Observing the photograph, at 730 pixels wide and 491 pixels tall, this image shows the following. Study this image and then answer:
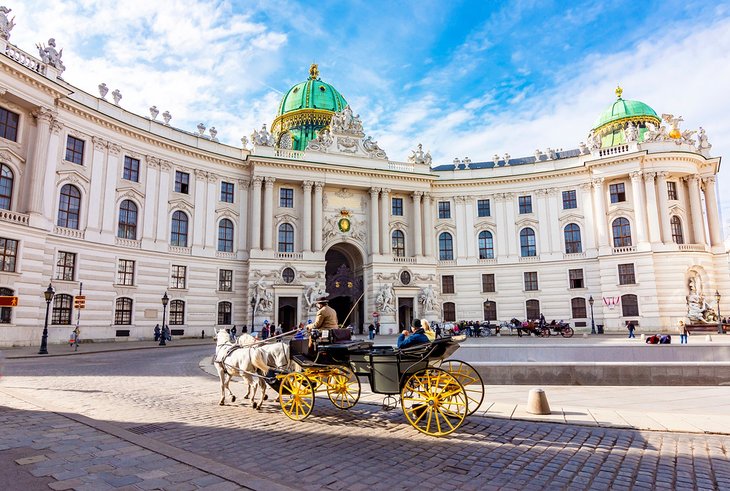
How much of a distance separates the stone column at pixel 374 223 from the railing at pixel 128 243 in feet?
66.0

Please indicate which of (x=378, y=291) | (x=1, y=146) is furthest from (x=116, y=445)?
(x=378, y=291)

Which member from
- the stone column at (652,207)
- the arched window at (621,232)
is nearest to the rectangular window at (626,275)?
the arched window at (621,232)

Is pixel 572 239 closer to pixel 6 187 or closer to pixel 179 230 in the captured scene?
pixel 179 230

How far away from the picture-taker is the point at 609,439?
693 centimetres

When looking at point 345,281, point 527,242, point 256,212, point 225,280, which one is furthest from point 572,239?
point 225,280

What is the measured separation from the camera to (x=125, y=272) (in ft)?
105

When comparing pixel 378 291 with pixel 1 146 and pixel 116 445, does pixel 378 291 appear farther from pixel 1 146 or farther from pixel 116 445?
pixel 116 445

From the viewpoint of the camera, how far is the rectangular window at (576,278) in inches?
1641

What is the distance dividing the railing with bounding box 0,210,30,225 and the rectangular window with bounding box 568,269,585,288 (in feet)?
140

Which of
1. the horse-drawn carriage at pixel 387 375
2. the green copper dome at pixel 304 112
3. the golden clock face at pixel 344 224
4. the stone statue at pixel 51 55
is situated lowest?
the horse-drawn carriage at pixel 387 375

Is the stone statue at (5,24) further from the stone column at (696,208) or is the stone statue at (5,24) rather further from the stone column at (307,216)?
the stone column at (696,208)

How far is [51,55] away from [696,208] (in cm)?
5272

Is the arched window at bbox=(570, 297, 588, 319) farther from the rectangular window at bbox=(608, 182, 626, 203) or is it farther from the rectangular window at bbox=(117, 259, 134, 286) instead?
the rectangular window at bbox=(117, 259, 134, 286)

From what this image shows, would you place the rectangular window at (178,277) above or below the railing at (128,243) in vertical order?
below
